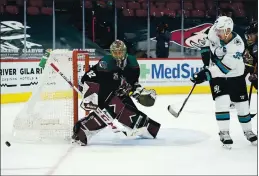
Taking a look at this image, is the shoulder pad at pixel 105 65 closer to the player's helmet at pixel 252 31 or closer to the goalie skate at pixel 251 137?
the goalie skate at pixel 251 137

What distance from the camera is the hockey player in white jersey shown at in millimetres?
3121

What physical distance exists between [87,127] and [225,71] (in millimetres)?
1021

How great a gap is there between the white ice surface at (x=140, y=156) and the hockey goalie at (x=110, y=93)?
0.14 m

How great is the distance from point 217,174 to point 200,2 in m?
8.15

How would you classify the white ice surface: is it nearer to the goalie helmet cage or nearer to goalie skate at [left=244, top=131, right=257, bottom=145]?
goalie skate at [left=244, top=131, right=257, bottom=145]

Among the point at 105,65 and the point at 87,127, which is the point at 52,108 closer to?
the point at 87,127

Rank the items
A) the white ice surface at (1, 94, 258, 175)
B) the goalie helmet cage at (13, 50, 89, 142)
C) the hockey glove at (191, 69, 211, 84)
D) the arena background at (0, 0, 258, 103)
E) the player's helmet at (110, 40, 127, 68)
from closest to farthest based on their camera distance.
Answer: the white ice surface at (1, 94, 258, 175) → the hockey glove at (191, 69, 211, 84) → the player's helmet at (110, 40, 127, 68) → the goalie helmet cage at (13, 50, 89, 142) → the arena background at (0, 0, 258, 103)

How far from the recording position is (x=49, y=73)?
376 centimetres

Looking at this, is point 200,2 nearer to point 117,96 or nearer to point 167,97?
point 167,97

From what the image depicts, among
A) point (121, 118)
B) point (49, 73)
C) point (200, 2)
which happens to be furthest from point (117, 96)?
point (200, 2)

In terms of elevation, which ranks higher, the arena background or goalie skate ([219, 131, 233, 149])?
the arena background

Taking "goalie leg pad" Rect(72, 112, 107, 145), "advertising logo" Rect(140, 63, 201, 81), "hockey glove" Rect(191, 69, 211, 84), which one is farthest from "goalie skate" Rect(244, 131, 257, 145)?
"advertising logo" Rect(140, 63, 201, 81)

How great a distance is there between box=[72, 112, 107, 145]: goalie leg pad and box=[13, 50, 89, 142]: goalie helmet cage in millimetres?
204

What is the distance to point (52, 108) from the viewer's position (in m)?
3.70
